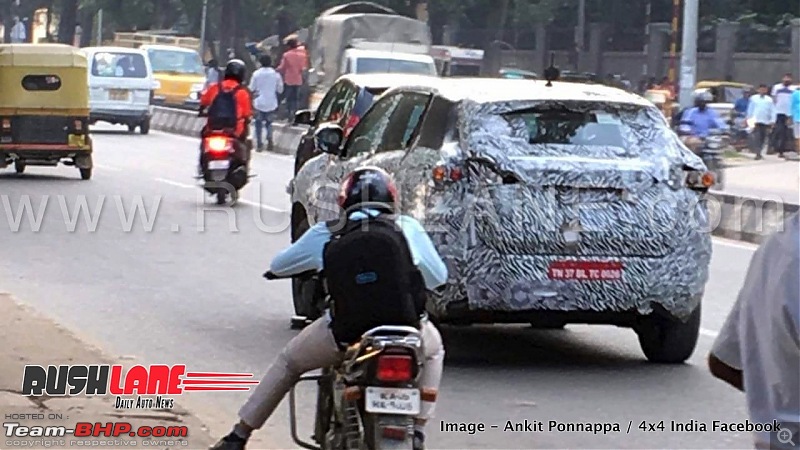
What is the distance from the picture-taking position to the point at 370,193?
6.56 meters

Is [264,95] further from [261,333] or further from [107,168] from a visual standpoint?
[261,333]

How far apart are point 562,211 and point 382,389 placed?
3751 mm

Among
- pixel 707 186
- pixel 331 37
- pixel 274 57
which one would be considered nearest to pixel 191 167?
pixel 331 37

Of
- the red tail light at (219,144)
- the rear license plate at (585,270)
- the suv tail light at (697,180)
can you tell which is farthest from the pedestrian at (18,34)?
the rear license plate at (585,270)

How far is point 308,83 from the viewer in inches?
1656

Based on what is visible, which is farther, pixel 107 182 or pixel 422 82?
pixel 107 182

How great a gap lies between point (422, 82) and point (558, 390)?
2.65m

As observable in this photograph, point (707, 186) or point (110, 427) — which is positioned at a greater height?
point (707, 186)

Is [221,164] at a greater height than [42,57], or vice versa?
[42,57]

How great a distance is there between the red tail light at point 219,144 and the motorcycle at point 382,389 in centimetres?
1361

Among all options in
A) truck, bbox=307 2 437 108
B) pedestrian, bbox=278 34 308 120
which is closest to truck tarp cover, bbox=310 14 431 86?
truck, bbox=307 2 437 108

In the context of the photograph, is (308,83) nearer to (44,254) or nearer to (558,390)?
(44,254)

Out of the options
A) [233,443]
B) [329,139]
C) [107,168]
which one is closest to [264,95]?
[107,168]

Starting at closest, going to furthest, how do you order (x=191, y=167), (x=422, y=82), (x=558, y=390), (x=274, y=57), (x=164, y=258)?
1. (x=558, y=390)
2. (x=422, y=82)
3. (x=164, y=258)
4. (x=191, y=167)
5. (x=274, y=57)
